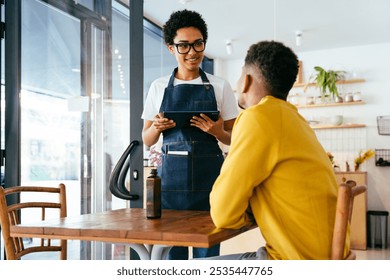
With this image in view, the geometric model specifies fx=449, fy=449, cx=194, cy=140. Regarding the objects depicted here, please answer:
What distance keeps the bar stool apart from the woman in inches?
154

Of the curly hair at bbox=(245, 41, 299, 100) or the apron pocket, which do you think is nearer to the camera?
the curly hair at bbox=(245, 41, 299, 100)

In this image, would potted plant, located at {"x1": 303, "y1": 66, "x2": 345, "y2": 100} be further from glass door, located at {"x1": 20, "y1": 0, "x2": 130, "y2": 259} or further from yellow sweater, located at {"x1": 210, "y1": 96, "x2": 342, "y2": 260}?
yellow sweater, located at {"x1": 210, "y1": 96, "x2": 342, "y2": 260}

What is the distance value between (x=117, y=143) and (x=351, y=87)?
4.16m

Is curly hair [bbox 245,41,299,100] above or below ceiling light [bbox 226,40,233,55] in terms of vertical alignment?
below

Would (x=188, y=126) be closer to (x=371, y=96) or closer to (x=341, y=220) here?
(x=341, y=220)

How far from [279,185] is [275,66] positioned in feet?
1.24

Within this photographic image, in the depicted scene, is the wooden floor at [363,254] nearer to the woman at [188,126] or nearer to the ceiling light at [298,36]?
the woman at [188,126]

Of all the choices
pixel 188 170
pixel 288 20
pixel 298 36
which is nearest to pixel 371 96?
pixel 298 36

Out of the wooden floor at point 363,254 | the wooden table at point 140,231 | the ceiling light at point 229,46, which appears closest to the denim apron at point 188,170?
the wooden table at point 140,231

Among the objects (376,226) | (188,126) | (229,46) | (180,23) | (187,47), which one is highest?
(229,46)

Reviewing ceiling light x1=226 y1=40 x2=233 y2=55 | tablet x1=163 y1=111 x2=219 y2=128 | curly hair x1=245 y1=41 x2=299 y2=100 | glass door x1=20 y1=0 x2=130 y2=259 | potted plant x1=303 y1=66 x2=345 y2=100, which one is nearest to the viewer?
curly hair x1=245 y1=41 x2=299 y2=100

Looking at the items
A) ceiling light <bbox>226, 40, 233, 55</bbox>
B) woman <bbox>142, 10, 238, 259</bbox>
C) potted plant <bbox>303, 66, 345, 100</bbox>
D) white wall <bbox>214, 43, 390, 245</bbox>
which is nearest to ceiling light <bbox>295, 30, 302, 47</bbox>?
potted plant <bbox>303, 66, 345, 100</bbox>

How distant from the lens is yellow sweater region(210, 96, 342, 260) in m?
1.28

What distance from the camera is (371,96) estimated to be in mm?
5949
